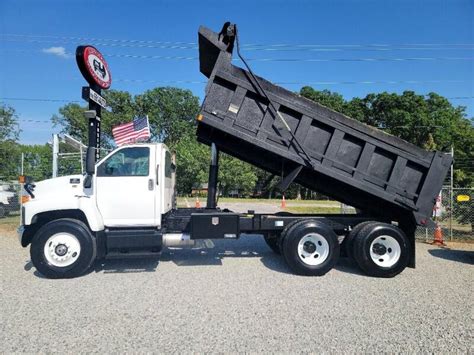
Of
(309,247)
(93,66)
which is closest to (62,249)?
(93,66)

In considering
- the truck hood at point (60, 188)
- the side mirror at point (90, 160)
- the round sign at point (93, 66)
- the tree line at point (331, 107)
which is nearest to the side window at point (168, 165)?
the side mirror at point (90, 160)

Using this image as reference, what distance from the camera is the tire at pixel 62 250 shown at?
5894 mm

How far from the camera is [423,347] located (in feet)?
11.9

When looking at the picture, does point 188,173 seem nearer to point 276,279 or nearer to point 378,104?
point 378,104

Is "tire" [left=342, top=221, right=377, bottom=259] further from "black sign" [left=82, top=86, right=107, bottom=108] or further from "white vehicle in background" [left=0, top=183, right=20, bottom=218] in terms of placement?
"white vehicle in background" [left=0, top=183, right=20, bottom=218]

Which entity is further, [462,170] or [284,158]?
[462,170]

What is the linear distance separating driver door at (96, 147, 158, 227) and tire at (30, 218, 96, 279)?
0.51m

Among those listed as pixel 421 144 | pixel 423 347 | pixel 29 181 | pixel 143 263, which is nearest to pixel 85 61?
pixel 29 181

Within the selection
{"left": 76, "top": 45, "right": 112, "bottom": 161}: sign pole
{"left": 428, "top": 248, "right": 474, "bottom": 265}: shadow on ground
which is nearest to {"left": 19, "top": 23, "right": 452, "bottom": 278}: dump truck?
{"left": 76, "top": 45, "right": 112, "bottom": 161}: sign pole

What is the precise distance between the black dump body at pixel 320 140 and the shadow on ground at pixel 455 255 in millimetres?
2446

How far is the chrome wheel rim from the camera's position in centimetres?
595

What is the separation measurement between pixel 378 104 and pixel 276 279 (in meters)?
41.5

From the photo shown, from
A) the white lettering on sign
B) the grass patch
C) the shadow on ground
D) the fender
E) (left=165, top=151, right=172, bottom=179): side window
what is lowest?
the grass patch

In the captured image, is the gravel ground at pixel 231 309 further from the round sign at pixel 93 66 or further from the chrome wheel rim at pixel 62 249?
the round sign at pixel 93 66
